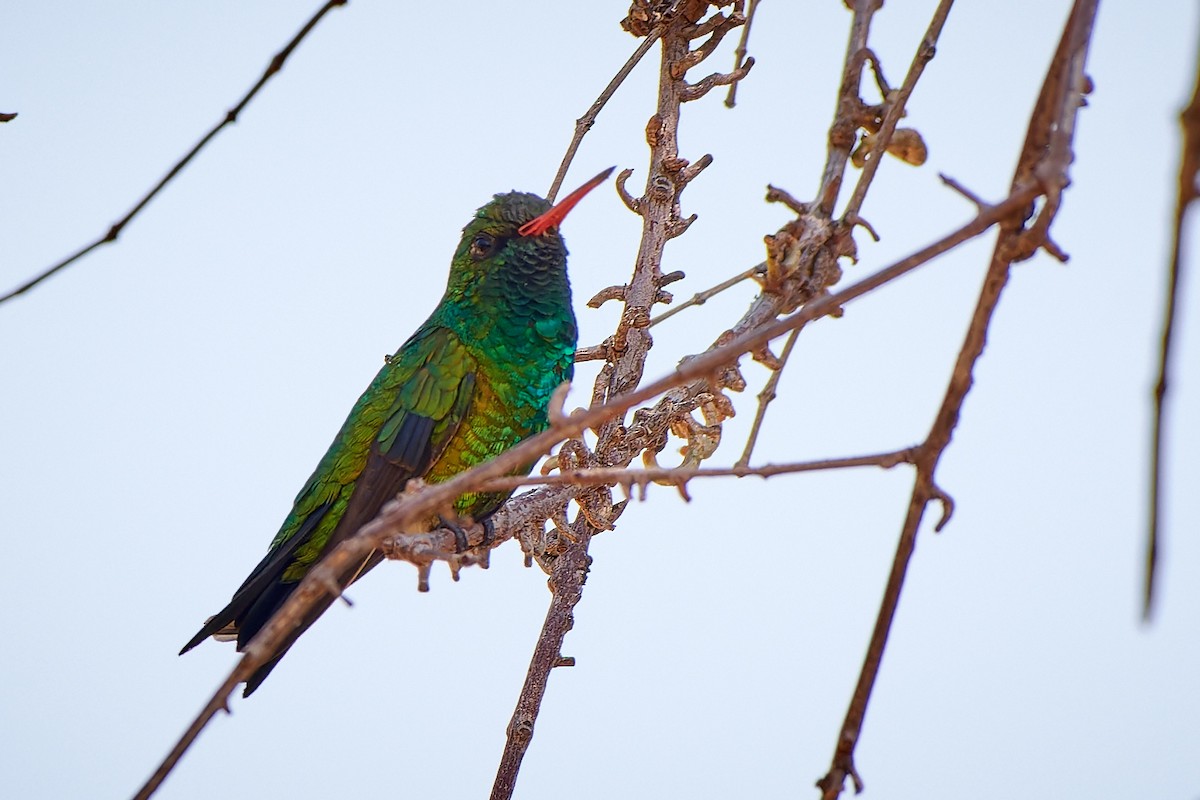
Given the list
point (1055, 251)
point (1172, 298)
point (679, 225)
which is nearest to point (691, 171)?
point (679, 225)

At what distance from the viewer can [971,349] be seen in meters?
1.14

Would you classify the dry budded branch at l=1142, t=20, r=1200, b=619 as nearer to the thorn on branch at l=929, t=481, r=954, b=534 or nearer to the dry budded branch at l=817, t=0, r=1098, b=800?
the dry budded branch at l=817, t=0, r=1098, b=800

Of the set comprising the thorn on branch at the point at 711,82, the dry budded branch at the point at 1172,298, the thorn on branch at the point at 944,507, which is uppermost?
the thorn on branch at the point at 711,82

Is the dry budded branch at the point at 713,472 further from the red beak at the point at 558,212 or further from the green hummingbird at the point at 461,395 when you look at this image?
the green hummingbird at the point at 461,395

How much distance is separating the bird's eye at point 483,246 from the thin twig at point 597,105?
143 centimetres

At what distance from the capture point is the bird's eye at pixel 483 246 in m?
3.98

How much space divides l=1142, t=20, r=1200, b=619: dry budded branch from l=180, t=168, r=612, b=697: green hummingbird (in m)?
2.77

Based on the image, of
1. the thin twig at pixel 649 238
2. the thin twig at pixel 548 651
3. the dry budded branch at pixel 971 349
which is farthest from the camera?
the thin twig at pixel 649 238

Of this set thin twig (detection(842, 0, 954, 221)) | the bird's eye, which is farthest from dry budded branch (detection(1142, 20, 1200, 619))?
the bird's eye

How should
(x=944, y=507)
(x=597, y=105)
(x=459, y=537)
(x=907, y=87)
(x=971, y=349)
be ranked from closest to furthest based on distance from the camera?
(x=971, y=349) < (x=944, y=507) < (x=907, y=87) < (x=597, y=105) < (x=459, y=537)

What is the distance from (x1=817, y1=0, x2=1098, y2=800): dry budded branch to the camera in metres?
1.08

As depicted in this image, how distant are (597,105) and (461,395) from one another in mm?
1445

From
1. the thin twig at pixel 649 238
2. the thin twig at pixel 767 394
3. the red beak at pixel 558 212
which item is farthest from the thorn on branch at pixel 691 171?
the thin twig at pixel 767 394

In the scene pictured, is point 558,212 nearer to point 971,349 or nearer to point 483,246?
point 483,246
